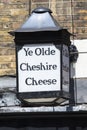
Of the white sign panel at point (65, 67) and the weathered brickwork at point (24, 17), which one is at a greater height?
the weathered brickwork at point (24, 17)

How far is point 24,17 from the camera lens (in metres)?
9.85

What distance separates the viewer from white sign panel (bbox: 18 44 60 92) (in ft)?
27.9

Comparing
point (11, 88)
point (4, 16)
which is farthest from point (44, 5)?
point (11, 88)

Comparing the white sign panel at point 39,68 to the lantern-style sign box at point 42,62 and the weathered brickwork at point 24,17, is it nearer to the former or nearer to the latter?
the lantern-style sign box at point 42,62

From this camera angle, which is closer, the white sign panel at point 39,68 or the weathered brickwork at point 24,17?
the white sign panel at point 39,68

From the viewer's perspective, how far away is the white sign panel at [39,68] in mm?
8516

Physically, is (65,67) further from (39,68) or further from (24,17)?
(24,17)

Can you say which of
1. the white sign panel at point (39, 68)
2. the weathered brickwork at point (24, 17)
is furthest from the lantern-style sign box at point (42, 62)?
the weathered brickwork at point (24, 17)

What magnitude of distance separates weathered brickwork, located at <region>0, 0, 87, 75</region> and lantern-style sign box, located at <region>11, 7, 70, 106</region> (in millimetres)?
→ 1045

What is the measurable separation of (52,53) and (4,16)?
5.37 feet

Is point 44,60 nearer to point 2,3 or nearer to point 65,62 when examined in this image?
point 65,62

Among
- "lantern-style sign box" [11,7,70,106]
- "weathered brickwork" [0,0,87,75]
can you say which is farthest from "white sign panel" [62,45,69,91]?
"weathered brickwork" [0,0,87,75]

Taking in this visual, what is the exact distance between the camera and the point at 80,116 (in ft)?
30.7

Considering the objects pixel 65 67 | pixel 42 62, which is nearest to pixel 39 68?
pixel 42 62
